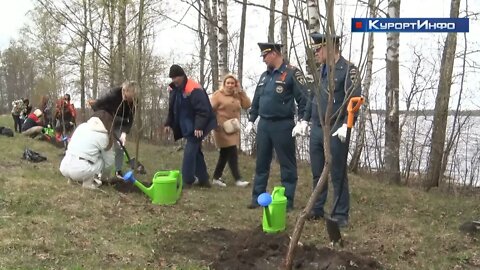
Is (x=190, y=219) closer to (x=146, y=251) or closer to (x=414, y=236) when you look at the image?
(x=146, y=251)

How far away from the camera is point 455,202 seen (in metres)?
6.12

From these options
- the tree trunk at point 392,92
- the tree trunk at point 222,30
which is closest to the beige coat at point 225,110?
the tree trunk at point 392,92

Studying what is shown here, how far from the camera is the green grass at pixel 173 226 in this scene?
3850mm

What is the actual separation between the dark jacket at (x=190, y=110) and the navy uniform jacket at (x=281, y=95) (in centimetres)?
124

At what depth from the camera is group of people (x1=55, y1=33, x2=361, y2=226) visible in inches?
187

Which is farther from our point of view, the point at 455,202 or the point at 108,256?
the point at 455,202

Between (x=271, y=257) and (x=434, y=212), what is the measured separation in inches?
104

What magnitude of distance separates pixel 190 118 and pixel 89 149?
141cm

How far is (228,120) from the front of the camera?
23.2ft

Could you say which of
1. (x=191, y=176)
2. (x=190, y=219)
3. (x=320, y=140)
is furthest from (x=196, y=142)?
(x=320, y=140)

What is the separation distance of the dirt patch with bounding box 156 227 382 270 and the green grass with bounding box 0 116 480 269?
0.12ft

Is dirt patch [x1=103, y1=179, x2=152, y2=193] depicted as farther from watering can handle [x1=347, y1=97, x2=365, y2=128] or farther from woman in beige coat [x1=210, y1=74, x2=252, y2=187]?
watering can handle [x1=347, y1=97, x2=365, y2=128]

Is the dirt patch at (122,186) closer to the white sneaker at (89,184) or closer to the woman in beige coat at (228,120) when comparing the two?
the white sneaker at (89,184)

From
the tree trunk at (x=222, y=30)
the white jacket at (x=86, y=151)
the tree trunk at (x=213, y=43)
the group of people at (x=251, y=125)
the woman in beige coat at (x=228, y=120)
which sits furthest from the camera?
the tree trunk at (x=213, y=43)
